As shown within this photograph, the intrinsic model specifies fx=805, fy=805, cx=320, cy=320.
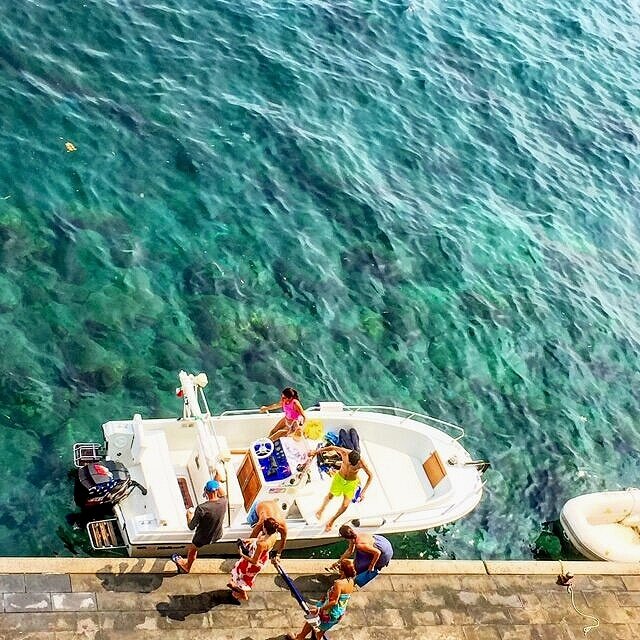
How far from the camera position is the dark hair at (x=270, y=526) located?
11945 millimetres

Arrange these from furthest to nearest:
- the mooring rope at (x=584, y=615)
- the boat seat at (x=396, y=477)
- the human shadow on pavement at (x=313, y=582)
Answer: the boat seat at (x=396, y=477), the mooring rope at (x=584, y=615), the human shadow on pavement at (x=313, y=582)

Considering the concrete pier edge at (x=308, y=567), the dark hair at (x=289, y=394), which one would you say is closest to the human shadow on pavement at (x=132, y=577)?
the concrete pier edge at (x=308, y=567)

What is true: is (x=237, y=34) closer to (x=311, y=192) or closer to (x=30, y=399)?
(x=311, y=192)

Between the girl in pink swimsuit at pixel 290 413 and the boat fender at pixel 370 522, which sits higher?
the girl in pink swimsuit at pixel 290 413

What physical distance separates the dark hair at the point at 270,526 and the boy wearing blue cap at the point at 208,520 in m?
0.77

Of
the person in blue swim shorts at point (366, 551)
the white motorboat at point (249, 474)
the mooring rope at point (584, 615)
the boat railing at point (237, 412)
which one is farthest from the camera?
the boat railing at point (237, 412)

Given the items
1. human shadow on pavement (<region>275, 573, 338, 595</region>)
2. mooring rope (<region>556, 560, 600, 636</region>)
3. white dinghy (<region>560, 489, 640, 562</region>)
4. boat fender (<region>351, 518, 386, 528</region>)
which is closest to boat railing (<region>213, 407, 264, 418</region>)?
boat fender (<region>351, 518, 386, 528</region>)

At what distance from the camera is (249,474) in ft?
49.1

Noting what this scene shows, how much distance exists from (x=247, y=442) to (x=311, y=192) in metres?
9.88

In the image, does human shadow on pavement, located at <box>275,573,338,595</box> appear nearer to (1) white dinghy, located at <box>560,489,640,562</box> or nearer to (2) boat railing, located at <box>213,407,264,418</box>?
(2) boat railing, located at <box>213,407,264,418</box>

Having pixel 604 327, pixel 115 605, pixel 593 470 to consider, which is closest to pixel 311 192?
pixel 604 327

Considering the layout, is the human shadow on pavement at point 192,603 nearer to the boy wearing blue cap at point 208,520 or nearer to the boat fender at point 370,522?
the boy wearing blue cap at point 208,520

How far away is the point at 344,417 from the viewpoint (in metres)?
16.9

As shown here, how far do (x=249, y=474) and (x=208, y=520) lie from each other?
110 inches
